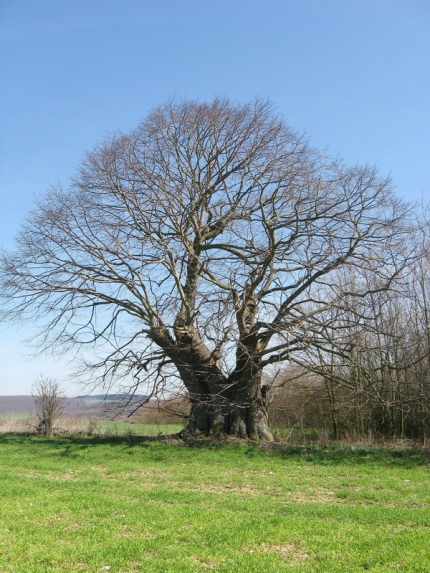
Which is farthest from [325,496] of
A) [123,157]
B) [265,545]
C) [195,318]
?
[123,157]

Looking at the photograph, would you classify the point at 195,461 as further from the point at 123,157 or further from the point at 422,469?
the point at 123,157

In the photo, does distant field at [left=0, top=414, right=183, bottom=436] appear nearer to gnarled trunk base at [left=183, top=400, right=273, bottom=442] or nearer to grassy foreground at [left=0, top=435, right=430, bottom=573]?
gnarled trunk base at [left=183, top=400, right=273, bottom=442]

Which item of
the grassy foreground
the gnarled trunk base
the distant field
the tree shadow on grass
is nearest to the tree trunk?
the gnarled trunk base

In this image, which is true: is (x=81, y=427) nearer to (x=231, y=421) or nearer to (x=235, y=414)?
(x=231, y=421)

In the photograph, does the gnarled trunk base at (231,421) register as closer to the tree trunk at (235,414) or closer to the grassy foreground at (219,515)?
the tree trunk at (235,414)

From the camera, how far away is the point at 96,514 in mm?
7301

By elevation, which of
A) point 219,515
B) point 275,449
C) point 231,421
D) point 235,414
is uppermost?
point 235,414

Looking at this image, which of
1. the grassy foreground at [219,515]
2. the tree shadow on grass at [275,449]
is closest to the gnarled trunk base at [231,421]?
the tree shadow on grass at [275,449]

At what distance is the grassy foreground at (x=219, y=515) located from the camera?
5480mm

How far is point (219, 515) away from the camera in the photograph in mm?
7223

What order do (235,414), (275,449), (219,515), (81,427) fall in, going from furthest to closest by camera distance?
(81,427) → (235,414) → (275,449) → (219,515)

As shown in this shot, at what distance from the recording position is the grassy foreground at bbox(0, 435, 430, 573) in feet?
18.0

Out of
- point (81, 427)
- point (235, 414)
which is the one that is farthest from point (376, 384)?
point (81, 427)

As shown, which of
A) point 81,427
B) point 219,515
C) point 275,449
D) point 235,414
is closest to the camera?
point 219,515
